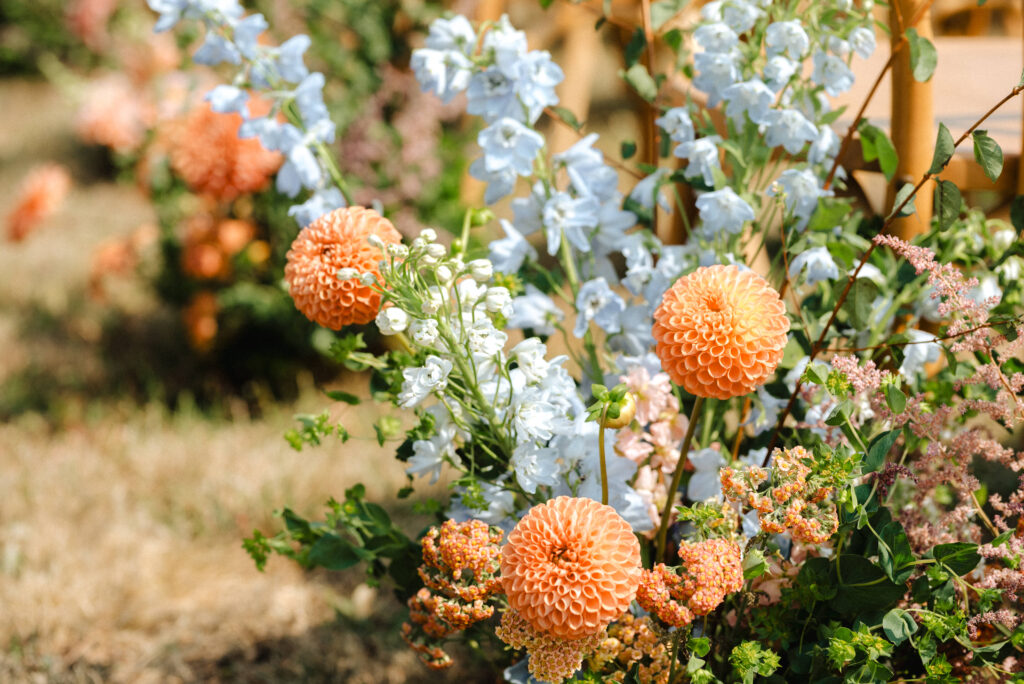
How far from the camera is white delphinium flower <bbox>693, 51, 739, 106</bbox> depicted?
766mm

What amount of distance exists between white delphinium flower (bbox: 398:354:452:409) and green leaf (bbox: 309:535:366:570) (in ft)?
0.83

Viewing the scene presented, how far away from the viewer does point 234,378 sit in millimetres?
2131

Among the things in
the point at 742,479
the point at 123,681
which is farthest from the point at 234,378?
the point at 742,479

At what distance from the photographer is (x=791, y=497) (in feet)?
2.06

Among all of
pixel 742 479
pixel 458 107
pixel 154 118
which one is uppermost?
pixel 742 479

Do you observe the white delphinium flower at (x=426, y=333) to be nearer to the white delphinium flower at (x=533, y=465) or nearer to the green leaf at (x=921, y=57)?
the white delphinium flower at (x=533, y=465)

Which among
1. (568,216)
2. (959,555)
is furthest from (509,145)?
(959,555)

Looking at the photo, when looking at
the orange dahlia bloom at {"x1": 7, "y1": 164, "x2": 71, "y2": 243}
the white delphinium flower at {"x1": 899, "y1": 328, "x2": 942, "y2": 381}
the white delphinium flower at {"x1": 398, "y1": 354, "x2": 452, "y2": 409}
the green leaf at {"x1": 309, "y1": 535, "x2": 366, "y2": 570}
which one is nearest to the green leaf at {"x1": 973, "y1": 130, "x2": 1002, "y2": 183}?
the white delphinium flower at {"x1": 899, "y1": 328, "x2": 942, "y2": 381}

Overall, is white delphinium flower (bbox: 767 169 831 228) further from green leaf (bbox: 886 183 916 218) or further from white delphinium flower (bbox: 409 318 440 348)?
white delphinium flower (bbox: 409 318 440 348)

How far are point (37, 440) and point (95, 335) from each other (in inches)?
19.3

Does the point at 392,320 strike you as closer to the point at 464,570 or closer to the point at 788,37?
the point at 464,570

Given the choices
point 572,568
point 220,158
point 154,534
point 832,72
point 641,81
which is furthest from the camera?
point 220,158

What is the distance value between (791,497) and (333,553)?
448 millimetres

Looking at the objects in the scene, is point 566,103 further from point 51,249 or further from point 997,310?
point 51,249
